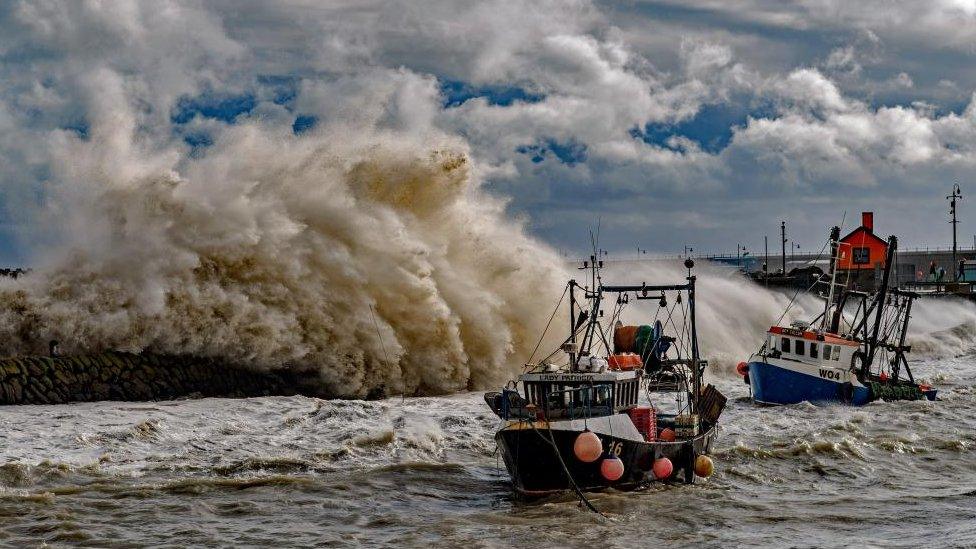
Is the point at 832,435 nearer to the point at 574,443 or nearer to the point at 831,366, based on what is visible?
the point at 831,366

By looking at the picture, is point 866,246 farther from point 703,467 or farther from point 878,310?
point 703,467

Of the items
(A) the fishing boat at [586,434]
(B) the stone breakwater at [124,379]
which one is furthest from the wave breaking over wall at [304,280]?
(A) the fishing boat at [586,434]

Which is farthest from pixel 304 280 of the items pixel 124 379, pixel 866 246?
pixel 866 246

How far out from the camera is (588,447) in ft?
60.5

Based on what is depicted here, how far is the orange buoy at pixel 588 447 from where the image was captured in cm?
1847

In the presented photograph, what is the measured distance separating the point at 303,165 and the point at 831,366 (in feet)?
59.5

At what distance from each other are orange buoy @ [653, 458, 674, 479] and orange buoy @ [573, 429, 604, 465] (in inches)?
86.4

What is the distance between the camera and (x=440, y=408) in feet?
96.7

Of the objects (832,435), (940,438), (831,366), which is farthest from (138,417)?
(831,366)

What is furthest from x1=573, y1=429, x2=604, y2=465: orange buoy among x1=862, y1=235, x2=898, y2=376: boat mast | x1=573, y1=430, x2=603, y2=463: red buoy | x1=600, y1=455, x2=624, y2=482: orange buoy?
x1=862, y1=235, x2=898, y2=376: boat mast

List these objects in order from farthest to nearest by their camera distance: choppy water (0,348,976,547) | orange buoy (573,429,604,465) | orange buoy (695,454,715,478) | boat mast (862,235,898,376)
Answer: boat mast (862,235,898,376)
orange buoy (695,454,715,478)
orange buoy (573,429,604,465)
choppy water (0,348,976,547)

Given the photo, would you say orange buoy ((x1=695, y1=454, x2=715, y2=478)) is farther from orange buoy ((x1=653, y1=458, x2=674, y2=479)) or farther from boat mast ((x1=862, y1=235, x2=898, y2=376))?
boat mast ((x1=862, y1=235, x2=898, y2=376))

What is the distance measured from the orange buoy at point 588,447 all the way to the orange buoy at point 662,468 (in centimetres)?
219

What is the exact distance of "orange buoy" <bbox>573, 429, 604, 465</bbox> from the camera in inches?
727
